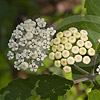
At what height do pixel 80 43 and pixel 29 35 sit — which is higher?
pixel 29 35

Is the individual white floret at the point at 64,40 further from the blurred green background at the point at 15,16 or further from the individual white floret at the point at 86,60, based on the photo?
the blurred green background at the point at 15,16

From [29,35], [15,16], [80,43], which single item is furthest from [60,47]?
[15,16]

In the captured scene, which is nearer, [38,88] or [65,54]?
[65,54]

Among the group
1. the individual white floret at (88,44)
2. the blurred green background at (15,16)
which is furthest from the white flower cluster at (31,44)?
the blurred green background at (15,16)

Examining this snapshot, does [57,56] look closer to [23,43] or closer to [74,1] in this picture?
[23,43]

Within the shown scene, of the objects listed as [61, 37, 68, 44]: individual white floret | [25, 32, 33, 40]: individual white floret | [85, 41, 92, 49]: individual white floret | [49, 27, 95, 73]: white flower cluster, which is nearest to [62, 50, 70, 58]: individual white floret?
[49, 27, 95, 73]: white flower cluster

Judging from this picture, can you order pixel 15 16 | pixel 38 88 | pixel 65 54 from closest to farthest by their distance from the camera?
pixel 65 54 → pixel 38 88 → pixel 15 16

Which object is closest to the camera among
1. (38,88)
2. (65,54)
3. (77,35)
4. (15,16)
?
(65,54)

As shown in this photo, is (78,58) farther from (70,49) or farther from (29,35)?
(29,35)
